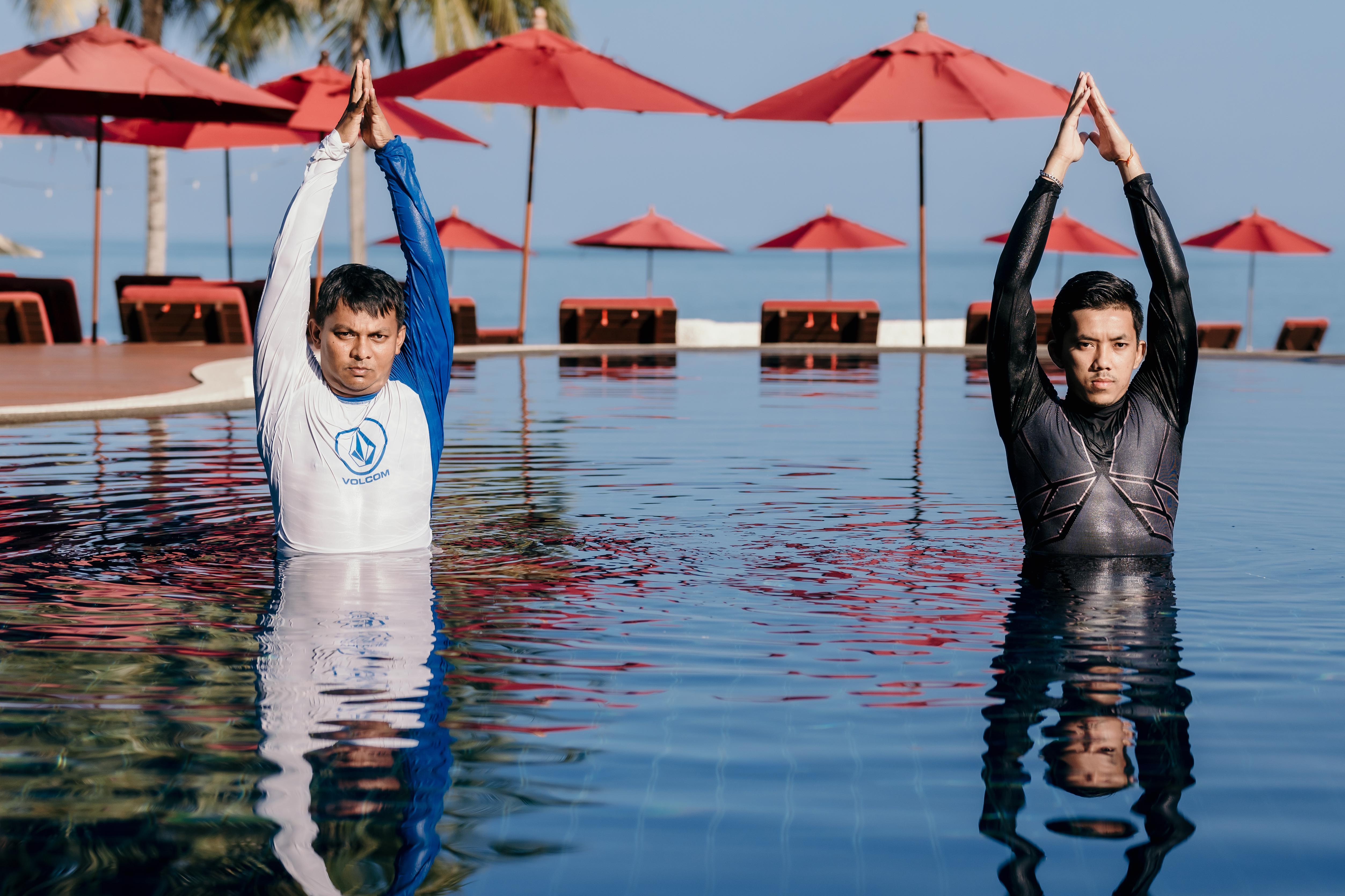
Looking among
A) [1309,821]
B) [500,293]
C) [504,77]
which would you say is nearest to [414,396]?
Result: [1309,821]

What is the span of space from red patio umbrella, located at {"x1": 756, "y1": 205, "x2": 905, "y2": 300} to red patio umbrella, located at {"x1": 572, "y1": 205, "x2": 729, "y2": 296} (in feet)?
4.73

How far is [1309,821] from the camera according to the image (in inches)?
125

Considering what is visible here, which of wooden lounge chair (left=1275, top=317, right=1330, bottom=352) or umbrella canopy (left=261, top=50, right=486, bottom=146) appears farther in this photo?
wooden lounge chair (left=1275, top=317, right=1330, bottom=352)

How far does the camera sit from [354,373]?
5480 mm

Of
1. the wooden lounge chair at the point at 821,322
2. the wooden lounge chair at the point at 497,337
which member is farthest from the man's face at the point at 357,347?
the wooden lounge chair at the point at 497,337

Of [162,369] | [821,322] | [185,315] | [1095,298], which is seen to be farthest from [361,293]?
[821,322]

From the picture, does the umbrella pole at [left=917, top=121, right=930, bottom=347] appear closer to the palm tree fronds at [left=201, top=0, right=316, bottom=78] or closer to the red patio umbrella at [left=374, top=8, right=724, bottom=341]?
the red patio umbrella at [left=374, top=8, right=724, bottom=341]

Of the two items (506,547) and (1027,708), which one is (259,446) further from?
(1027,708)

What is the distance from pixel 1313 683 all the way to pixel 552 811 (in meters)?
2.28

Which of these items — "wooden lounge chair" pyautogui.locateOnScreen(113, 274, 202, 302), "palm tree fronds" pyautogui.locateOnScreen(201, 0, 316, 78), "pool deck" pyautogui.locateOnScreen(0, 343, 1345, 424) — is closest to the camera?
"pool deck" pyautogui.locateOnScreen(0, 343, 1345, 424)

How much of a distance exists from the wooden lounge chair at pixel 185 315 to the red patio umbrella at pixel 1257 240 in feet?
63.8

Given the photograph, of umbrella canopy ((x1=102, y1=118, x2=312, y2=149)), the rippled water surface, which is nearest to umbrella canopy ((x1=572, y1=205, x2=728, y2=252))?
umbrella canopy ((x1=102, y1=118, x2=312, y2=149))

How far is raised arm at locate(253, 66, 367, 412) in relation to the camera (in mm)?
5371

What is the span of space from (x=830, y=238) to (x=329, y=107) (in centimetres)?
1212
